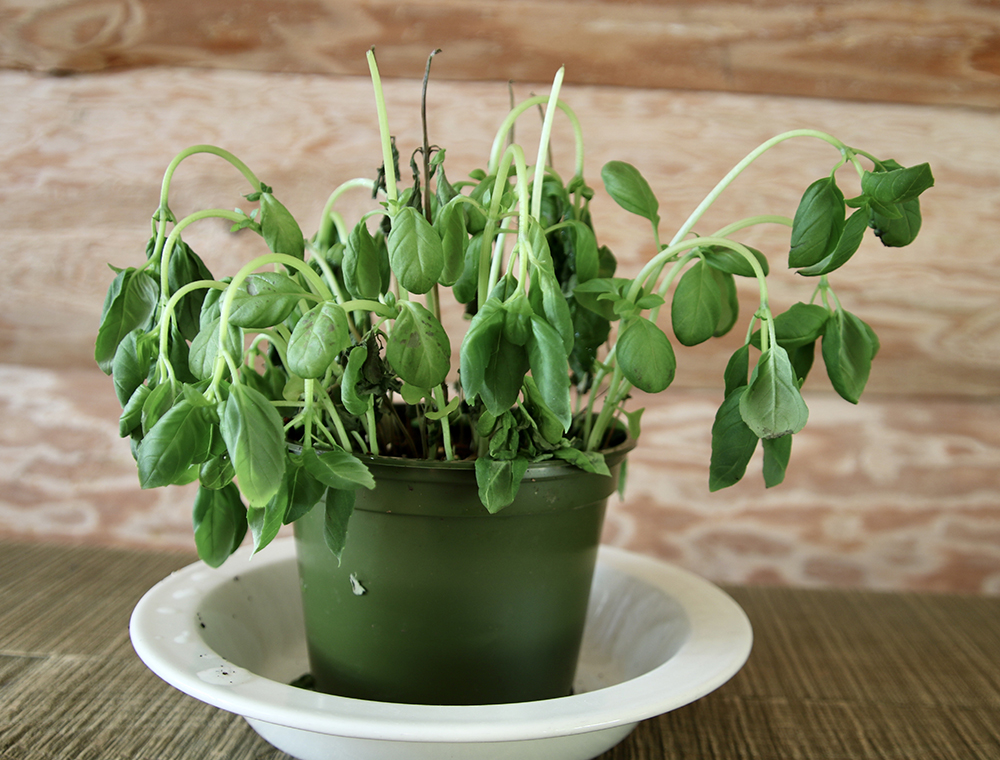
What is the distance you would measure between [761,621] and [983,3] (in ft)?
3.27

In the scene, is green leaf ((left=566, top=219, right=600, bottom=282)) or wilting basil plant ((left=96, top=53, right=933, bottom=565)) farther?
green leaf ((left=566, top=219, right=600, bottom=282))

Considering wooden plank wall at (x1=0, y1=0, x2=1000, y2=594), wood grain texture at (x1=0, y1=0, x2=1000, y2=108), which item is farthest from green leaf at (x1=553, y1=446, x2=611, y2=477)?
wood grain texture at (x1=0, y1=0, x2=1000, y2=108)

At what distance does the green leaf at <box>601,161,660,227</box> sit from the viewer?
0.57 m

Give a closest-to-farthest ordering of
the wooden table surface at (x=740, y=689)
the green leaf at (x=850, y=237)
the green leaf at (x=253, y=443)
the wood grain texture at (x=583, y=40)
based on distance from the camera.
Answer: the green leaf at (x=253, y=443), the green leaf at (x=850, y=237), the wooden table surface at (x=740, y=689), the wood grain texture at (x=583, y=40)

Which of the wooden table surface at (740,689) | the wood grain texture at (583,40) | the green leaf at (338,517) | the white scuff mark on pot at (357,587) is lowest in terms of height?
the wooden table surface at (740,689)

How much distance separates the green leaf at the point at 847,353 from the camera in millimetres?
537

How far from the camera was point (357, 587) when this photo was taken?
0.56 m

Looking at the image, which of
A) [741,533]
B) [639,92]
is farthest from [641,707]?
[639,92]

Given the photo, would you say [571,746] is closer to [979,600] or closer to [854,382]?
[854,382]

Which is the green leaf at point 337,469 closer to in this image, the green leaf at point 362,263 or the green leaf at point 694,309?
the green leaf at point 362,263

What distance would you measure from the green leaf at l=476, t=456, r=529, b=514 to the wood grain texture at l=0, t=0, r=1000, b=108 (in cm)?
92

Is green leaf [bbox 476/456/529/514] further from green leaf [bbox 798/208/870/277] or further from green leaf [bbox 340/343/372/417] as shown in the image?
green leaf [bbox 798/208/870/277]

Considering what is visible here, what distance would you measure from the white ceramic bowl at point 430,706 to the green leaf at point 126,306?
209mm

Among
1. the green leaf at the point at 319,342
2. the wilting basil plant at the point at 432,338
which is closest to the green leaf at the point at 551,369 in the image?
the wilting basil plant at the point at 432,338
